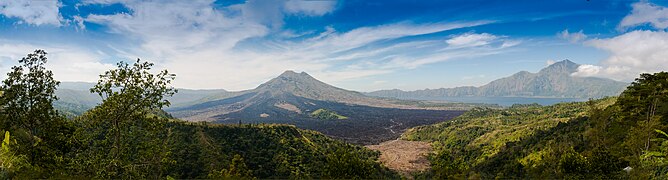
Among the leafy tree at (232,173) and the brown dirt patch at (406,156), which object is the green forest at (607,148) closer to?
the leafy tree at (232,173)

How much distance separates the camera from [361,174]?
26578 millimetres

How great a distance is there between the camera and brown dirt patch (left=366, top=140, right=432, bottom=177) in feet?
279

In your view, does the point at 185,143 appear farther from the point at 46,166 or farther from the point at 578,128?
the point at 578,128

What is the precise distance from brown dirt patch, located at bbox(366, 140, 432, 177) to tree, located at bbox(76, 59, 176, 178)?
68.5 m

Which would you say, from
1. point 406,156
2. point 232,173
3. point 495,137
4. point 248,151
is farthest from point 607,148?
point 406,156

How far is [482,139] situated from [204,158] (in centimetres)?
6686

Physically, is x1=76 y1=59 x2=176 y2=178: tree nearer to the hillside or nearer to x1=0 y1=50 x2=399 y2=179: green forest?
x1=0 y1=50 x2=399 y2=179: green forest

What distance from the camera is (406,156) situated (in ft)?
328

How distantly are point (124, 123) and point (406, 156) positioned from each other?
94401mm

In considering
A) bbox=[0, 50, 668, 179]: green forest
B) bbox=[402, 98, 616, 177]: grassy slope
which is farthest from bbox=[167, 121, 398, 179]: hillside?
bbox=[402, 98, 616, 177]: grassy slope

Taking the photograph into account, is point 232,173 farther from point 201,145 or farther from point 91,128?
point 201,145

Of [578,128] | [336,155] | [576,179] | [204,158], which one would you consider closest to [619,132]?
[576,179]

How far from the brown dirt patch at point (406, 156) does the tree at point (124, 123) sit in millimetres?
68532

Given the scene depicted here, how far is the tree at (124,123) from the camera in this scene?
1124 cm
